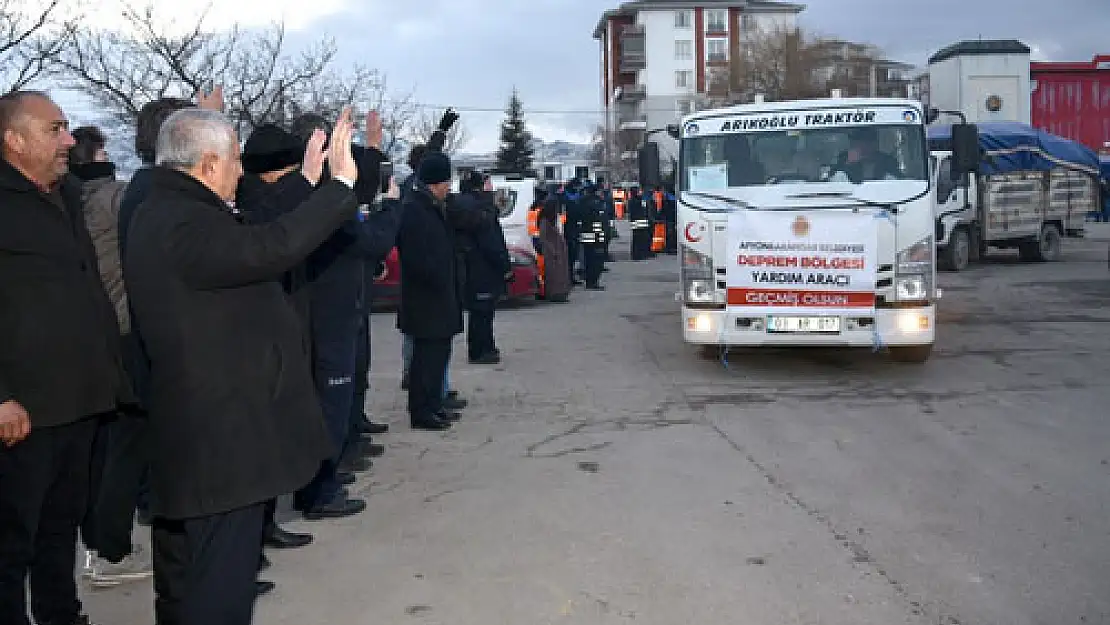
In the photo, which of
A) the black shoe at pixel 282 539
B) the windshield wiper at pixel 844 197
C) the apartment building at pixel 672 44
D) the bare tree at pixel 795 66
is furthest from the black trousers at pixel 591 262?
the apartment building at pixel 672 44

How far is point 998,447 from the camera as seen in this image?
7055 mm

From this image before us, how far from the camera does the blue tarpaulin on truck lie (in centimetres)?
2205

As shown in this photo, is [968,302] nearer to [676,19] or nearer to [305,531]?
[305,531]

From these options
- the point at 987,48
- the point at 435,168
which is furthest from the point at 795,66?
the point at 435,168

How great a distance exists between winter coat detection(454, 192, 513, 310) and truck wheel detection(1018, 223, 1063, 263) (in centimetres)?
1591

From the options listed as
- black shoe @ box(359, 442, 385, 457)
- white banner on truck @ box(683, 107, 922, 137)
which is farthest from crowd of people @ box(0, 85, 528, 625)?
white banner on truck @ box(683, 107, 922, 137)

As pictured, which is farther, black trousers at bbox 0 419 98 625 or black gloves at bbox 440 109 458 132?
black gloves at bbox 440 109 458 132

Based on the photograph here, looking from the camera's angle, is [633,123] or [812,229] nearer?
[812,229]

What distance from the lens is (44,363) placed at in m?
3.81

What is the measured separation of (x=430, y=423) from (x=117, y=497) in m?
3.52

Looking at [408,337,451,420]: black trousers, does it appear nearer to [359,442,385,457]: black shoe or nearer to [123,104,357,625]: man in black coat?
[359,442,385,457]: black shoe

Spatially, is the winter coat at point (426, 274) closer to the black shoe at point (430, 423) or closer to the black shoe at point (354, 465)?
the black shoe at point (430, 423)

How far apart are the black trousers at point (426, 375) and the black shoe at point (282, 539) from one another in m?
2.56

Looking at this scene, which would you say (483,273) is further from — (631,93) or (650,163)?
Answer: (631,93)
